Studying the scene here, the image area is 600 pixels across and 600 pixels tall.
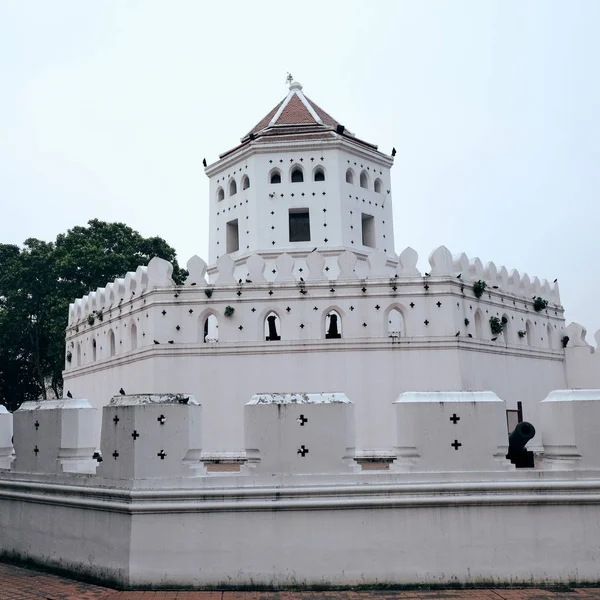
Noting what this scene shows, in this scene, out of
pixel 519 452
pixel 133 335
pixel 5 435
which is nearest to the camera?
pixel 519 452

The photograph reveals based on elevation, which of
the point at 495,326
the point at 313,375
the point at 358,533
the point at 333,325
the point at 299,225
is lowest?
the point at 358,533

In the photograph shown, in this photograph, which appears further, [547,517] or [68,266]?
[68,266]

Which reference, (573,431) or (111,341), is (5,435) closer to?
(111,341)

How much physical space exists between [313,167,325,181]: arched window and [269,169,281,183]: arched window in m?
1.28

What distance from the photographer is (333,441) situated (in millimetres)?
8305

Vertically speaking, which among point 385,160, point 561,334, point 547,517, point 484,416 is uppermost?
point 385,160

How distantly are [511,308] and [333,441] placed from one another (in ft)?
43.8

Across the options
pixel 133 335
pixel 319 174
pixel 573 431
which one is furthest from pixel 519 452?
pixel 319 174

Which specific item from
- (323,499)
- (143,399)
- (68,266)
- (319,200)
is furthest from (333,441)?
(68,266)

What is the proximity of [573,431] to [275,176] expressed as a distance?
53.4ft

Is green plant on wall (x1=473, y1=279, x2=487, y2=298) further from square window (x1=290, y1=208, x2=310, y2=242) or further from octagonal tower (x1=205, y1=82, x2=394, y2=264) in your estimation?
square window (x1=290, y1=208, x2=310, y2=242)

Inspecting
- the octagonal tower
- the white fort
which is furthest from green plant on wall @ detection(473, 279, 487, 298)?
the white fort

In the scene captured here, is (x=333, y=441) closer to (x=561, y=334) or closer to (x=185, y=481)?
(x=185, y=481)

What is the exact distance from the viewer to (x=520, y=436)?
8797mm
